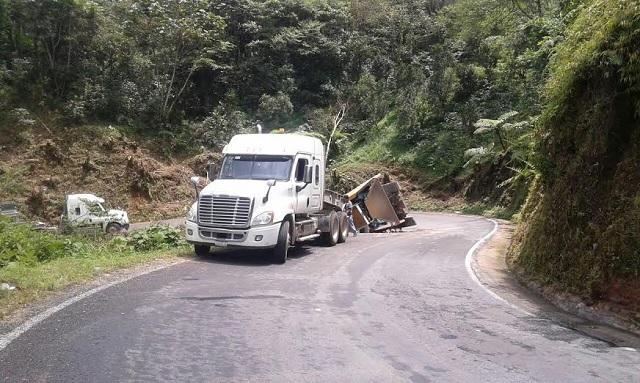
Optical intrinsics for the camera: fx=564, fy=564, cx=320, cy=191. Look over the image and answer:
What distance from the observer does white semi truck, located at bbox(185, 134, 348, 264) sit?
12797mm

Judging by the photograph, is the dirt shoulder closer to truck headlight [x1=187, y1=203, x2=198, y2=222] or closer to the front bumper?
the front bumper

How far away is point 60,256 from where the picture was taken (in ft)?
40.9

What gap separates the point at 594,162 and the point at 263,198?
6.89 metres

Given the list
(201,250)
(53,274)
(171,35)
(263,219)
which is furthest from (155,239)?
(171,35)

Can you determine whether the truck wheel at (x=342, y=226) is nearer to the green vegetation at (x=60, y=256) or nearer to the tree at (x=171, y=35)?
the green vegetation at (x=60, y=256)

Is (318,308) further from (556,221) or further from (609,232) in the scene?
(556,221)

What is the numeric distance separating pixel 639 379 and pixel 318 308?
4.21 meters

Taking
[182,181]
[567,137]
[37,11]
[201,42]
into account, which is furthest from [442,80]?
[567,137]

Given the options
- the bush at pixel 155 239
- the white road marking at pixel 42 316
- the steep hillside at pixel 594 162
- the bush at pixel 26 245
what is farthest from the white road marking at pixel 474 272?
the bush at pixel 26 245

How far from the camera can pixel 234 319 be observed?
738cm

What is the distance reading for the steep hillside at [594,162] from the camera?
886cm

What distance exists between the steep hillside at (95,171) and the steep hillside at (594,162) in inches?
975

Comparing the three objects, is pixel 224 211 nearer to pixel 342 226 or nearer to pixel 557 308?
pixel 342 226

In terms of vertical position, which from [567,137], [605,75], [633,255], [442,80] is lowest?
[633,255]
